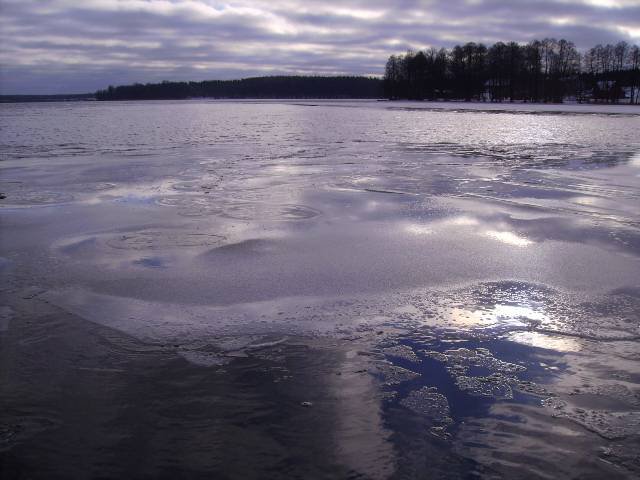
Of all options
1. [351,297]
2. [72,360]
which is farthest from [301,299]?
[72,360]

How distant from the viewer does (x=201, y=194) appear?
920 cm

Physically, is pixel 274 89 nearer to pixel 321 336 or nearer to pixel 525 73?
pixel 525 73

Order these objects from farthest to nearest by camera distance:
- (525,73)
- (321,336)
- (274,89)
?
1. (274,89)
2. (525,73)
3. (321,336)

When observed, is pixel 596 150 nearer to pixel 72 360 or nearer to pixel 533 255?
pixel 533 255

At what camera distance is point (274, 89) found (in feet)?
510

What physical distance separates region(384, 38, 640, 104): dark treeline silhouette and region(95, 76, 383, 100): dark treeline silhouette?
48726 mm

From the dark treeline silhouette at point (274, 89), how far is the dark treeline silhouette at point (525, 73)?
4873cm

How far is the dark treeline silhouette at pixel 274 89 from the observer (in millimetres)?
149625

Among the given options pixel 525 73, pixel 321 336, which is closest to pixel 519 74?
pixel 525 73

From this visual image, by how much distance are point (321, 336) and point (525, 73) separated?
86.4 m

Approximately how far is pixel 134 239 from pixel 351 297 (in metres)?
3.10

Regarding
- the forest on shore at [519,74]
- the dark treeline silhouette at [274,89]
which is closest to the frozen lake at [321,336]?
the forest on shore at [519,74]

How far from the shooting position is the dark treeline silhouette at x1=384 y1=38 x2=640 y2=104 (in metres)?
76.8

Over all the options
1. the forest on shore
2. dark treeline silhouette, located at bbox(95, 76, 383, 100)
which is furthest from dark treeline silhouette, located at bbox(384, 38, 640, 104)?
dark treeline silhouette, located at bbox(95, 76, 383, 100)
